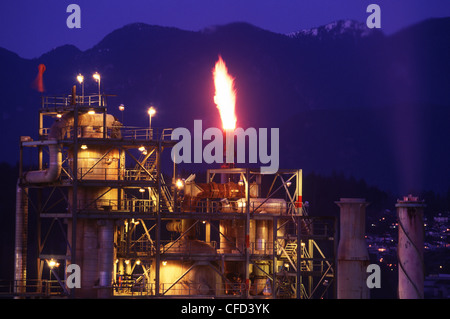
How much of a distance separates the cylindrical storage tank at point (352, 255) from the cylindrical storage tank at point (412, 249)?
3.82 meters

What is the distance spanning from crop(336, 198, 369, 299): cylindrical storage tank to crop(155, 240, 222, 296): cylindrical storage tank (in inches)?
513

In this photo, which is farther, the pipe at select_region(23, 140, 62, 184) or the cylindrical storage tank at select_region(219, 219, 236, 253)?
the cylindrical storage tank at select_region(219, 219, 236, 253)

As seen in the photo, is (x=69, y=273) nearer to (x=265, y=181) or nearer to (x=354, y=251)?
(x=354, y=251)

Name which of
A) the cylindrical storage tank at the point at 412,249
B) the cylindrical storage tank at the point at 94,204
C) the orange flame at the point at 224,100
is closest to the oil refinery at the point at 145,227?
the cylindrical storage tank at the point at 94,204

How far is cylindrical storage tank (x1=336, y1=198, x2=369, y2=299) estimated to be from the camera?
153 ft

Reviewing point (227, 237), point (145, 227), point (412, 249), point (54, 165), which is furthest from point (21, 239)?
point (412, 249)

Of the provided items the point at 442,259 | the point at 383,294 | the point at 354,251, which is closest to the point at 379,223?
the point at 442,259

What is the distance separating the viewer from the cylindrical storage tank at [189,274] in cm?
5691

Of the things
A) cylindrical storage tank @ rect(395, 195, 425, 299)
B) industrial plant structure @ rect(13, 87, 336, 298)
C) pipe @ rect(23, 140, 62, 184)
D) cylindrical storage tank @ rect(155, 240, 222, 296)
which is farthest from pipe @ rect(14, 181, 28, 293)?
cylindrical storage tank @ rect(395, 195, 425, 299)

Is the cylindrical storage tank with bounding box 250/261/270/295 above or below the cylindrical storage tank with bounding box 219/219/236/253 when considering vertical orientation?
below

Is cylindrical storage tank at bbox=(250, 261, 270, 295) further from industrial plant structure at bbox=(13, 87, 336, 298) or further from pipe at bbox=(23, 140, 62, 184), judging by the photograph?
pipe at bbox=(23, 140, 62, 184)

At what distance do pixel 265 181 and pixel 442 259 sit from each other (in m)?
41.5

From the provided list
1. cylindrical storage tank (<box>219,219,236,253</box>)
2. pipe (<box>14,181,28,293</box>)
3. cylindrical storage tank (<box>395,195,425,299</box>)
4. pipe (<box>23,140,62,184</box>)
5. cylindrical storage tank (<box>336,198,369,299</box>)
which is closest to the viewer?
cylindrical storage tank (<box>395,195,425,299</box>)

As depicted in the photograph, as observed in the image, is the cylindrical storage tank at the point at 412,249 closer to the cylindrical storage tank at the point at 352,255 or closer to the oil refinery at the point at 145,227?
the cylindrical storage tank at the point at 352,255
